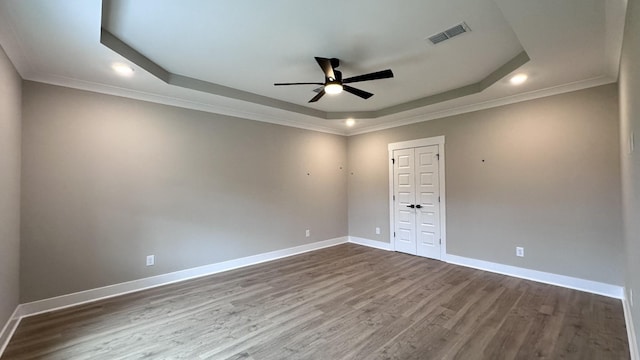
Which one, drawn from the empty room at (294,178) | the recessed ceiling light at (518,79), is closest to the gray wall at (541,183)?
the empty room at (294,178)

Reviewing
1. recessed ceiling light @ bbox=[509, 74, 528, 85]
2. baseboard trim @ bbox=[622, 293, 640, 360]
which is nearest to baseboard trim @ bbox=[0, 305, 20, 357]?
baseboard trim @ bbox=[622, 293, 640, 360]

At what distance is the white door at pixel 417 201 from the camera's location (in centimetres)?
509

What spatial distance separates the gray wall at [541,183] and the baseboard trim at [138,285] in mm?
3324

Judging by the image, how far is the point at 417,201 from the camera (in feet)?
17.5

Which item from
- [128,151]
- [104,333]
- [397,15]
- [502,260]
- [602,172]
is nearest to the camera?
[397,15]

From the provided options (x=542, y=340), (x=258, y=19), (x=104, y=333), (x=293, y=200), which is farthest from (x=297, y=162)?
(x=542, y=340)

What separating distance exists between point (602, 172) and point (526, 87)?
139cm

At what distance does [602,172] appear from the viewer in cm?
344

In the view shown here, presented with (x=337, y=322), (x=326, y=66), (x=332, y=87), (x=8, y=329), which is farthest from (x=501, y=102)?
(x=8, y=329)

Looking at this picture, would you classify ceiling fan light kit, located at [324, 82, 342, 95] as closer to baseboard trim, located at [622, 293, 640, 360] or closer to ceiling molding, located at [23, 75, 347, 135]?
ceiling molding, located at [23, 75, 347, 135]

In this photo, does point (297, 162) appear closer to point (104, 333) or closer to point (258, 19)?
point (258, 19)

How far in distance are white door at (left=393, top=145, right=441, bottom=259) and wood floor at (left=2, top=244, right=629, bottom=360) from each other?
115 centimetres

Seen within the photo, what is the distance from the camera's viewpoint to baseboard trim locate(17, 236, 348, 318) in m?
3.09

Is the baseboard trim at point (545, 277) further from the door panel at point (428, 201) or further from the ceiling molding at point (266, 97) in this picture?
the ceiling molding at point (266, 97)
